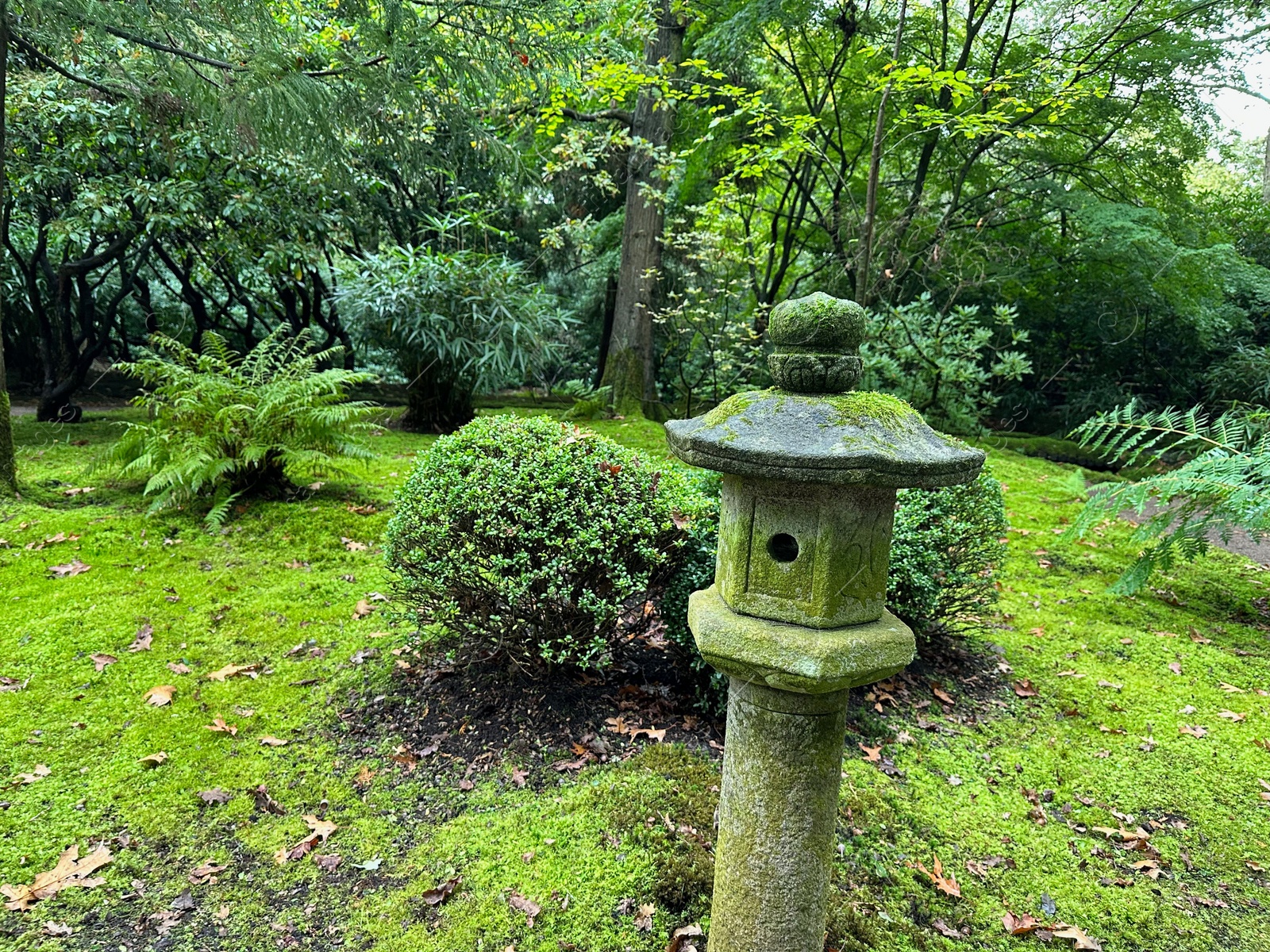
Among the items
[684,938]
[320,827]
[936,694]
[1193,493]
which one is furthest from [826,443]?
[1193,493]

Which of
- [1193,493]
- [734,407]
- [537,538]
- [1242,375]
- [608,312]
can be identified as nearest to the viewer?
[734,407]

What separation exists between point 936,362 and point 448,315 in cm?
636

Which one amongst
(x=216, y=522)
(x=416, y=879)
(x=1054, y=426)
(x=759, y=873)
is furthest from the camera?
(x=1054, y=426)

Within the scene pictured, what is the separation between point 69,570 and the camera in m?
4.29

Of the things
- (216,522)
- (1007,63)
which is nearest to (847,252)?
(1007,63)

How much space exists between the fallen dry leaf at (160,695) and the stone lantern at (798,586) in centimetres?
293

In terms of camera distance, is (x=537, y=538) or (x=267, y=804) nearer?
(x=267, y=804)

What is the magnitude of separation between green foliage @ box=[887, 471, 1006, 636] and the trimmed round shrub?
1233 millimetres

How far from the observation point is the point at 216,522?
16.2ft

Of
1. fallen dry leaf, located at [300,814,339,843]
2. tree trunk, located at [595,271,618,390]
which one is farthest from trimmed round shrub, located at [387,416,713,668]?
tree trunk, located at [595,271,618,390]

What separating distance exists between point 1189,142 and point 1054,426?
448 centimetres

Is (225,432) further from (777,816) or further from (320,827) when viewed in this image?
(777,816)

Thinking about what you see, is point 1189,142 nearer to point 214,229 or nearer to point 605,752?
point 605,752

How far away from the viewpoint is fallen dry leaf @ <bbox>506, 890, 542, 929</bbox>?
239cm
